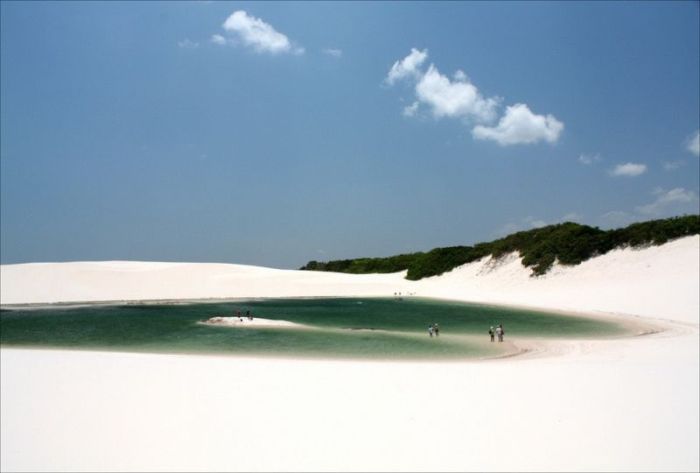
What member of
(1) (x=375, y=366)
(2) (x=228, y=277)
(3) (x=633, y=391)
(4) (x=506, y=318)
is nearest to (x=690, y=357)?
(3) (x=633, y=391)

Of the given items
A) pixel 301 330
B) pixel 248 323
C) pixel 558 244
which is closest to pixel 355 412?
pixel 301 330

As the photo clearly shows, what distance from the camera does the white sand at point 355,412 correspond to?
6852mm

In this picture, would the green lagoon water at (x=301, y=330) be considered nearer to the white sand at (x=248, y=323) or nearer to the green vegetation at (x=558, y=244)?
the white sand at (x=248, y=323)

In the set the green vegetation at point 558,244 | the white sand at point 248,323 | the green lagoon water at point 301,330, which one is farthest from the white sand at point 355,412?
the green vegetation at point 558,244

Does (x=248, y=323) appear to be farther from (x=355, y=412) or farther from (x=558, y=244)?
(x=558, y=244)

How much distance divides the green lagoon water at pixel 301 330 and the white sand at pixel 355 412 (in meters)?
2.58

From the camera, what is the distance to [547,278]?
4575cm

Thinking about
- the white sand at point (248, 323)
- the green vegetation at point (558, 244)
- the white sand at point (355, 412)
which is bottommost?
the white sand at point (355, 412)

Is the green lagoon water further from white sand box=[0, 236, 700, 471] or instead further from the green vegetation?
the green vegetation

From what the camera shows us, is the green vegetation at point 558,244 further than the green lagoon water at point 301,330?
Yes

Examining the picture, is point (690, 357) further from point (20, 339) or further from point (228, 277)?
point (228, 277)

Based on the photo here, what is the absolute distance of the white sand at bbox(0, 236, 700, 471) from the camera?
270 inches

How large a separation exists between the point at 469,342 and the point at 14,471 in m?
16.3

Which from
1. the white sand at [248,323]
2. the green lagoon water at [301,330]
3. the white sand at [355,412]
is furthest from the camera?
the white sand at [248,323]
